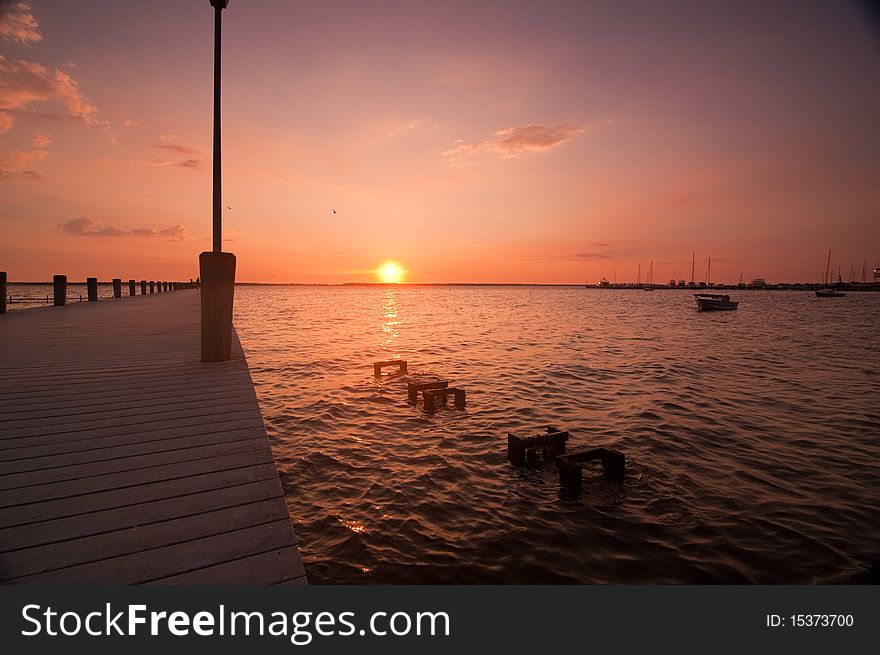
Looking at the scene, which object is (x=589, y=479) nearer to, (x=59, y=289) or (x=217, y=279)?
(x=217, y=279)

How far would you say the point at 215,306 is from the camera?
801cm

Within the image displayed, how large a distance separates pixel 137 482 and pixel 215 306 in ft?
17.1

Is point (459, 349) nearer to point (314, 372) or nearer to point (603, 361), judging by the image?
point (603, 361)

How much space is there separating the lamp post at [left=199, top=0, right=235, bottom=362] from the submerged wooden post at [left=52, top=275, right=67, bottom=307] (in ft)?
53.4

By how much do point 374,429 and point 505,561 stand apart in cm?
550

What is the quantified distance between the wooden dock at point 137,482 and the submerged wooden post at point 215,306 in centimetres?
103

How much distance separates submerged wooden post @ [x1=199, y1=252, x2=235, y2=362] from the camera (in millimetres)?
7949

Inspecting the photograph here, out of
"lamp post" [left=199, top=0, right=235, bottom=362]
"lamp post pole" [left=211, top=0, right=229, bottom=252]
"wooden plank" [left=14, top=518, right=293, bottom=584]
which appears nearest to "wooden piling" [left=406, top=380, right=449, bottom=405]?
"lamp post" [left=199, top=0, right=235, bottom=362]

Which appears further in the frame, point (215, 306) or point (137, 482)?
point (215, 306)

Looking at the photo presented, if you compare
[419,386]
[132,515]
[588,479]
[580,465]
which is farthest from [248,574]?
[419,386]

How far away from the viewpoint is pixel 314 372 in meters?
16.4

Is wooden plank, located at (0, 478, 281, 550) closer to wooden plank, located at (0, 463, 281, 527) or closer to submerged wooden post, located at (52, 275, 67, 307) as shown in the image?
wooden plank, located at (0, 463, 281, 527)

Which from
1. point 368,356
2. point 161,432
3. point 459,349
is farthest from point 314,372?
point 161,432

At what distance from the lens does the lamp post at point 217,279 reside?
314 inches
